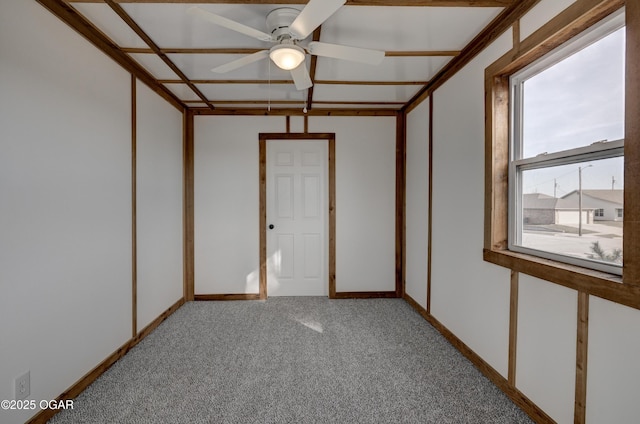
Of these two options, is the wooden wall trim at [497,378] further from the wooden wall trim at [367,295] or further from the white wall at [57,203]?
the white wall at [57,203]

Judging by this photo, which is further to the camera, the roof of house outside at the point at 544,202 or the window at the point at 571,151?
the roof of house outside at the point at 544,202

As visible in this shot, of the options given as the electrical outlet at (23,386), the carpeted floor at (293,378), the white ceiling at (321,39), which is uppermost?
the white ceiling at (321,39)

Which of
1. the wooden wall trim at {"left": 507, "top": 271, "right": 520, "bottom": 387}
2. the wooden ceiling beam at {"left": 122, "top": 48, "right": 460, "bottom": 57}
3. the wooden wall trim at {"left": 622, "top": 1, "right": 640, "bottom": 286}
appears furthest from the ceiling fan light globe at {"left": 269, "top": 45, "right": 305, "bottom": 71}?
the wooden wall trim at {"left": 507, "top": 271, "right": 520, "bottom": 387}

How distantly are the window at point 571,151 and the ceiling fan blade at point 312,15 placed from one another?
129 centimetres

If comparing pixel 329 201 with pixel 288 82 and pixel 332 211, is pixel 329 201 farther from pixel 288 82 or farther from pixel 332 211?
pixel 288 82

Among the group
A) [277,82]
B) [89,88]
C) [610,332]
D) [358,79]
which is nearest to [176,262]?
[89,88]

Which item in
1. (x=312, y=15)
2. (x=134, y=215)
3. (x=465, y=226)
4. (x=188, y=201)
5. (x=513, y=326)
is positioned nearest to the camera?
(x=312, y=15)

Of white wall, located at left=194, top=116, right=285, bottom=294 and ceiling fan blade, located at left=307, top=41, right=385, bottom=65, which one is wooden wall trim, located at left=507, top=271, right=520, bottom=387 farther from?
white wall, located at left=194, top=116, right=285, bottom=294

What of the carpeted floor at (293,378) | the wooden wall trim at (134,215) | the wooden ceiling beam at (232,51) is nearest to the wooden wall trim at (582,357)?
the carpeted floor at (293,378)

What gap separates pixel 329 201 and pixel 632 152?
2.95 m

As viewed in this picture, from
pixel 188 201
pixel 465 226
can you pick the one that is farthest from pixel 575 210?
pixel 188 201

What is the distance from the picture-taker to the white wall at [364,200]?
12.9 ft

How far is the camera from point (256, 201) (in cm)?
391

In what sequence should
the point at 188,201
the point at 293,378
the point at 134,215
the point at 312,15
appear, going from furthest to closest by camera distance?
the point at 188,201 < the point at 134,215 < the point at 293,378 < the point at 312,15
